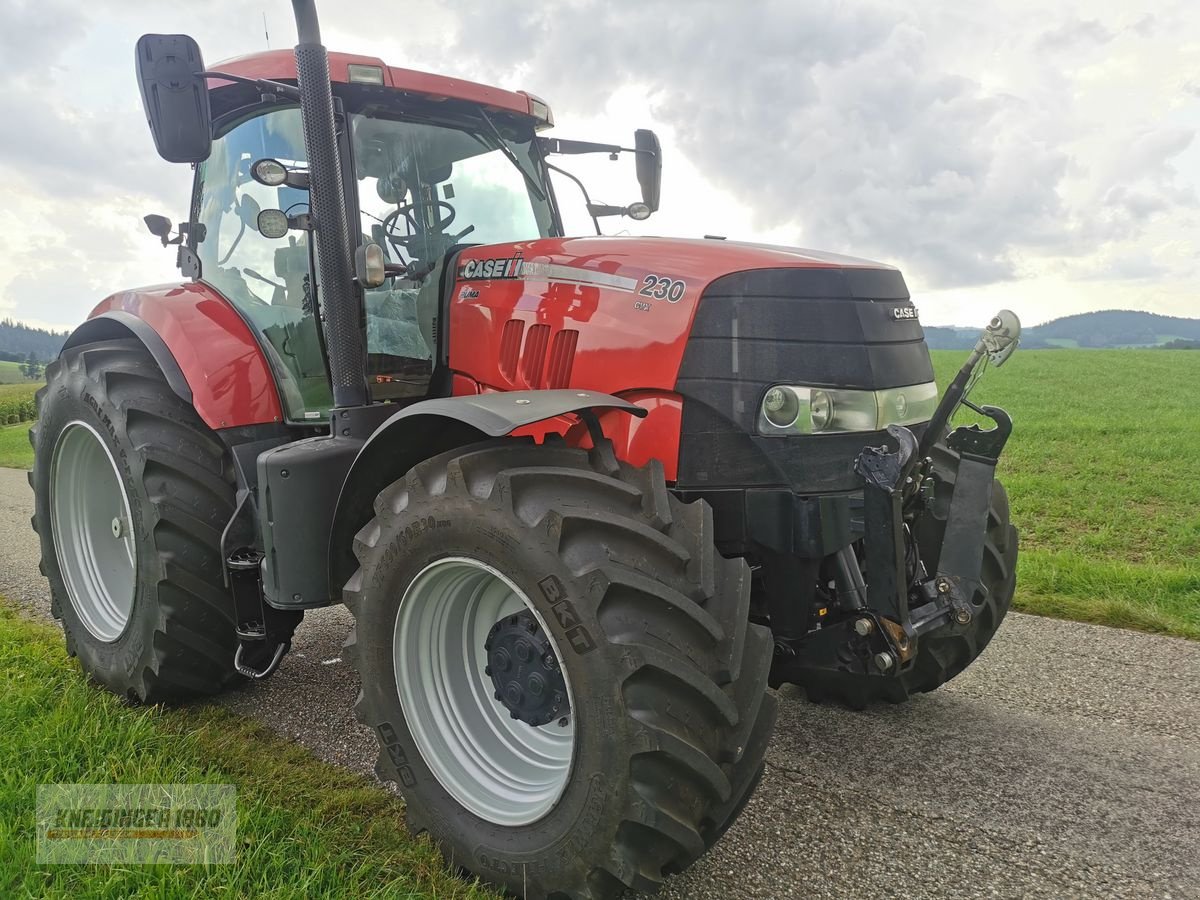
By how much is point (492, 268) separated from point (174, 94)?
3.54ft

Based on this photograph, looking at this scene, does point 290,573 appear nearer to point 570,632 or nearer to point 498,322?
point 498,322

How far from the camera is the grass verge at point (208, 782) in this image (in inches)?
91.4

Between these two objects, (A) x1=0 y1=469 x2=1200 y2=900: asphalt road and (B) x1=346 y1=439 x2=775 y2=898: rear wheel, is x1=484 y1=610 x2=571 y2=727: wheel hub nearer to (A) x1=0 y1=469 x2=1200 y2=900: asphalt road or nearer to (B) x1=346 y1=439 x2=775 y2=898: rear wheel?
(B) x1=346 y1=439 x2=775 y2=898: rear wheel

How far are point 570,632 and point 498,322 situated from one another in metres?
1.31

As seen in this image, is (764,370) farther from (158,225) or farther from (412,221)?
(158,225)

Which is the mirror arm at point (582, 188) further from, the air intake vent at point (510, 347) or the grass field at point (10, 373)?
the grass field at point (10, 373)

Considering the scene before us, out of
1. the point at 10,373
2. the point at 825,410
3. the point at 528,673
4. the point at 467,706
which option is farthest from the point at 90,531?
the point at 10,373

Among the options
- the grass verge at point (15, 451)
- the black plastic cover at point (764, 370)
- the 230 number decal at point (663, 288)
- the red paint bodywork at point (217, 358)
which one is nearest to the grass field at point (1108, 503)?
the black plastic cover at point (764, 370)

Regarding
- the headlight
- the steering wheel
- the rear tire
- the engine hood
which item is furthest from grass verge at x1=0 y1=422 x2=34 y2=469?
the headlight

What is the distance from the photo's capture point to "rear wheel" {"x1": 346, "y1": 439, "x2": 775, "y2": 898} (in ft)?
6.57

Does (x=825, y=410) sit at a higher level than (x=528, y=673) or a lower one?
higher

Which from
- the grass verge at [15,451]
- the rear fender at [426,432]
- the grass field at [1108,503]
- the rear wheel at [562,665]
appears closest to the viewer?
the rear wheel at [562,665]

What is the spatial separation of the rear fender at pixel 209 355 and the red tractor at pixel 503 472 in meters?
0.01

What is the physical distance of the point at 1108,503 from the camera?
7.87 m
